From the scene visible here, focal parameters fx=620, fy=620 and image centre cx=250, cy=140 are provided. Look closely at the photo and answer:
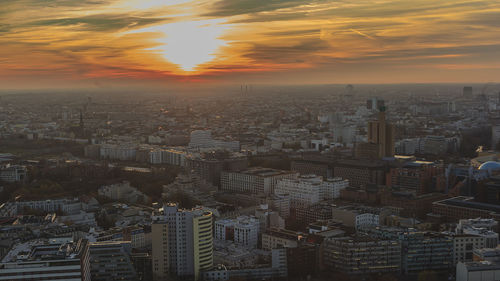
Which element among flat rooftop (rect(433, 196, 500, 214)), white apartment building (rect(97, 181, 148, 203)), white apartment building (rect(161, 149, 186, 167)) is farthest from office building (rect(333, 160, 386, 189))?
white apartment building (rect(97, 181, 148, 203))

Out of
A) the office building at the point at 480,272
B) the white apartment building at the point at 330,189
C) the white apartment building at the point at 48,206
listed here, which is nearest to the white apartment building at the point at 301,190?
the white apartment building at the point at 330,189

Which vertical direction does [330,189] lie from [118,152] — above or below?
below

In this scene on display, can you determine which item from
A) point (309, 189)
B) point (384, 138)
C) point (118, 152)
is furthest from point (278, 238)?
point (118, 152)

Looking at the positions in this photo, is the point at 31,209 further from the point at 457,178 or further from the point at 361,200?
the point at 457,178

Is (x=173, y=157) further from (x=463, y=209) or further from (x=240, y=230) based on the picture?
(x=463, y=209)

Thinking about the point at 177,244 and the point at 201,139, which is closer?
the point at 177,244

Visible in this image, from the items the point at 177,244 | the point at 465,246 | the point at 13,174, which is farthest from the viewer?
the point at 13,174
